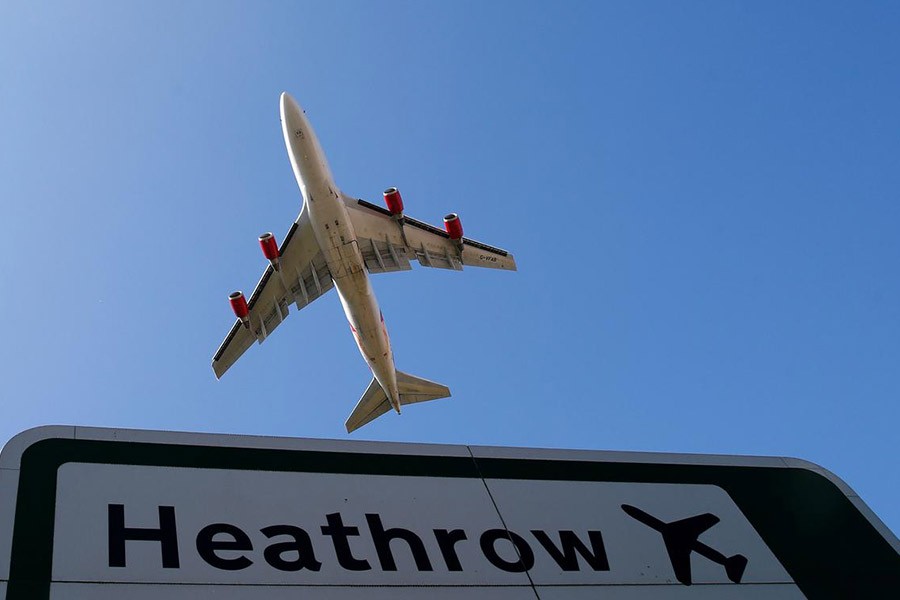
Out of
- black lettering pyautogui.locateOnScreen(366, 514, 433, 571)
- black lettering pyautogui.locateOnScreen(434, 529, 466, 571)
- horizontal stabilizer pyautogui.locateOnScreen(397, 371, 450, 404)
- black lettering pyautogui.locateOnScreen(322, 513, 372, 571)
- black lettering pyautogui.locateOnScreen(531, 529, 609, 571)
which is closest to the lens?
black lettering pyautogui.locateOnScreen(322, 513, 372, 571)

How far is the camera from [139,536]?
5.89 metres

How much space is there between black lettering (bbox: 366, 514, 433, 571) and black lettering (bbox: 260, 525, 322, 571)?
1.69 feet

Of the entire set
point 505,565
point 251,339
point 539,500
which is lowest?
point 505,565

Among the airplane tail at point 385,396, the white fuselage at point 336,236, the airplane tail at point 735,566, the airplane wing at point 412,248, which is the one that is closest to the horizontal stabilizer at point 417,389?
the airplane tail at point 385,396

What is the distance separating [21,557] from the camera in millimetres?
5359

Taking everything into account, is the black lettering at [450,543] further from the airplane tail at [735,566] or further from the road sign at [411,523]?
the airplane tail at [735,566]

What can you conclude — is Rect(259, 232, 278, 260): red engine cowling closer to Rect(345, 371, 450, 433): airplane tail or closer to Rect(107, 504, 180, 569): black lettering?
Rect(345, 371, 450, 433): airplane tail

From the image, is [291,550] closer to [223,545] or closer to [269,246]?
[223,545]

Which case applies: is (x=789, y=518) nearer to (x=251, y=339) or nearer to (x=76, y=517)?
(x=76, y=517)

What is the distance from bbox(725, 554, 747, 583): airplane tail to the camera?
294 inches

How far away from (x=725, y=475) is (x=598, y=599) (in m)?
2.33

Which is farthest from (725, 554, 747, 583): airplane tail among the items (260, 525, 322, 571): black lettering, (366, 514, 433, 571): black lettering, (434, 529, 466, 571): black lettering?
(260, 525, 322, 571): black lettering

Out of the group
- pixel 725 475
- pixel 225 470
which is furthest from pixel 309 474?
pixel 725 475

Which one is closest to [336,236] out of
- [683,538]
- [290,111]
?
[290,111]
